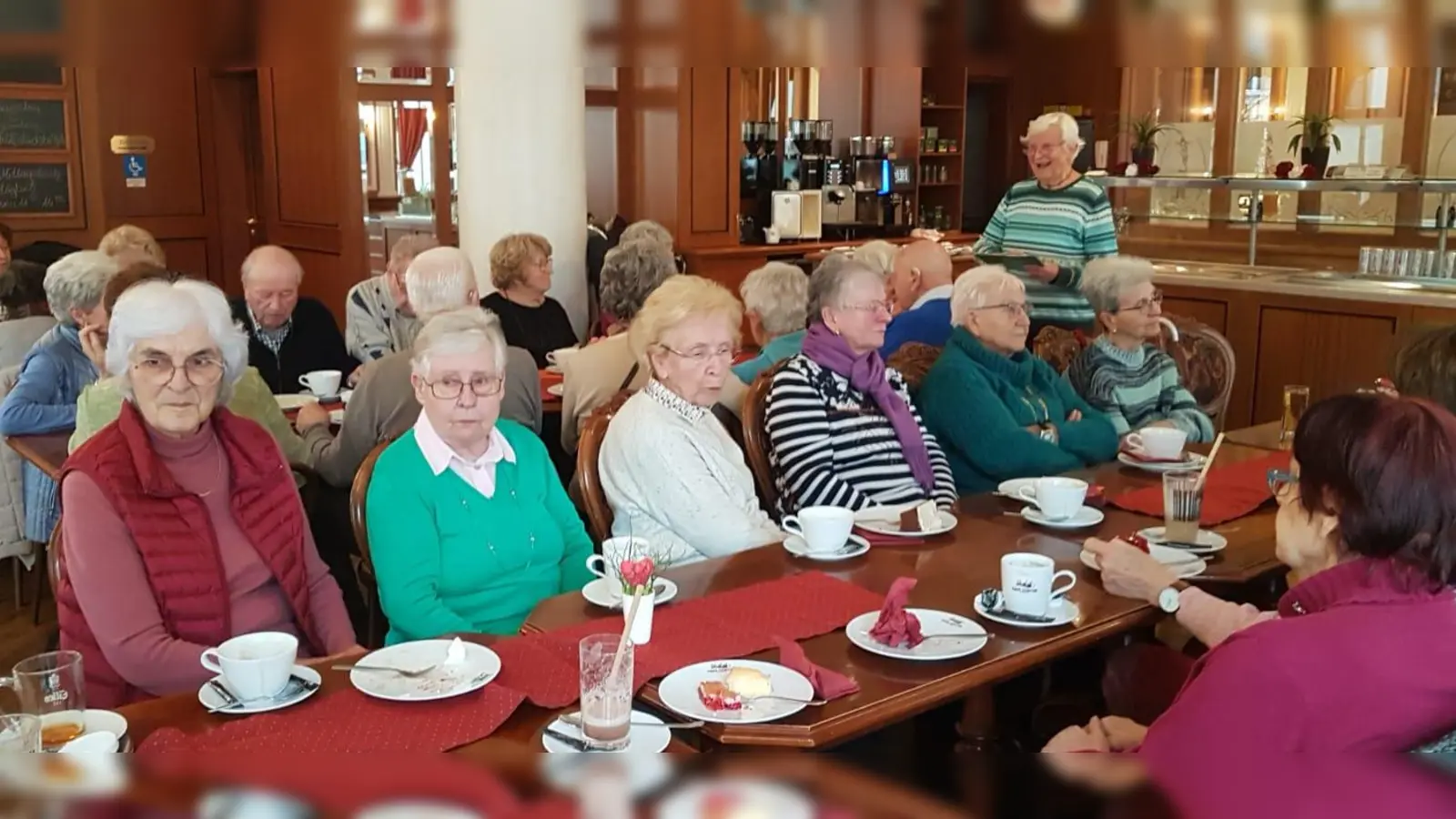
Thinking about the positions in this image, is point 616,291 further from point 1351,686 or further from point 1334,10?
point 1334,10

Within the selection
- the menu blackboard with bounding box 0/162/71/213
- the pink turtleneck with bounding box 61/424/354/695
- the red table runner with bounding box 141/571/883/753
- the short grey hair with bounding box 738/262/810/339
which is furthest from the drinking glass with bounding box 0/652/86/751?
the menu blackboard with bounding box 0/162/71/213

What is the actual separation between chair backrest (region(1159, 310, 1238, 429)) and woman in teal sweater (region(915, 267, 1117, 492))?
101cm

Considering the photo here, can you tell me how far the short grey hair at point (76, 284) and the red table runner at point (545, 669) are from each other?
247 centimetres

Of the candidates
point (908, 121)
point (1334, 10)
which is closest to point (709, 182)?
point (908, 121)

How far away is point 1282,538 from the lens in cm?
210

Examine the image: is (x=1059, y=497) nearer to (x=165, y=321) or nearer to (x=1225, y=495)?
(x=1225, y=495)

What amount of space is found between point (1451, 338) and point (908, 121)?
24.0 ft

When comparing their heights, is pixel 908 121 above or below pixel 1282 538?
above

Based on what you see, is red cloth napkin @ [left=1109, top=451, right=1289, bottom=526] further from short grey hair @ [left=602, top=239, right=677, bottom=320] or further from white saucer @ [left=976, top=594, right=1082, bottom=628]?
short grey hair @ [left=602, top=239, right=677, bottom=320]

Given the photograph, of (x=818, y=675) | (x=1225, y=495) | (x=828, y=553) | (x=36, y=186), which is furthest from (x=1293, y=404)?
(x=36, y=186)

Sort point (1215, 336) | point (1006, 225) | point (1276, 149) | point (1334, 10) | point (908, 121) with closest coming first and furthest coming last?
1. point (1334, 10)
2. point (1215, 336)
3. point (1006, 225)
4. point (1276, 149)
5. point (908, 121)

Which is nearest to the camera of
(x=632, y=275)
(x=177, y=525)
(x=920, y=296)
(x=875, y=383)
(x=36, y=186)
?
(x=177, y=525)

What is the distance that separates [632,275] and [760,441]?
175cm

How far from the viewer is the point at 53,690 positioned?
1.60m
